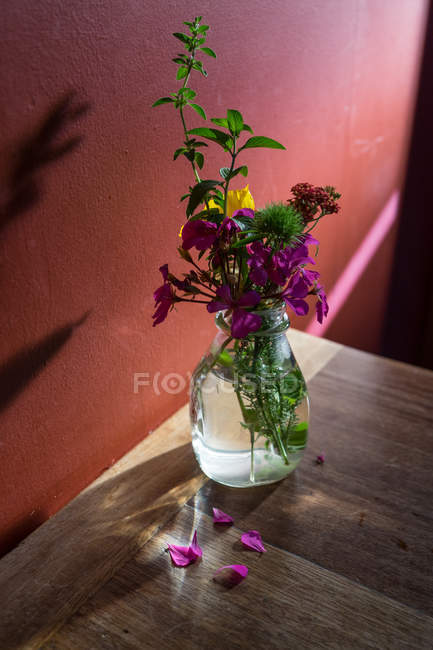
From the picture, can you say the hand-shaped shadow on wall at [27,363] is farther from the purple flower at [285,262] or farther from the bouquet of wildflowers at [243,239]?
the purple flower at [285,262]

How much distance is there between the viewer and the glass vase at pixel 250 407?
2.65 feet

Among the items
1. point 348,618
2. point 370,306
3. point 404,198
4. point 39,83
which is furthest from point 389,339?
point 39,83

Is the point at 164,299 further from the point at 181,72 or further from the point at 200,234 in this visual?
the point at 181,72

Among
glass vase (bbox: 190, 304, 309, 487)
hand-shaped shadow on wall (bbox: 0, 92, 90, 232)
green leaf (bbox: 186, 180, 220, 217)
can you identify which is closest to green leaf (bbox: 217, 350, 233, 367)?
glass vase (bbox: 190, 304, 309, 487)

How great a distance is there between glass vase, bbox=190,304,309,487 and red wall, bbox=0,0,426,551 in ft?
0.56

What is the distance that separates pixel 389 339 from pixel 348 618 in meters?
1.99

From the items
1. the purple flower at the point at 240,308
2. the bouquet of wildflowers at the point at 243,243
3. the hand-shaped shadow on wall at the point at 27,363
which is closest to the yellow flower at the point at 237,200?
the bouquet of wildflowers at the point at 243,243

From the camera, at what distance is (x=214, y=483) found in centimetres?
92

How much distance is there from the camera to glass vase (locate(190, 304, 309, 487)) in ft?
2.65

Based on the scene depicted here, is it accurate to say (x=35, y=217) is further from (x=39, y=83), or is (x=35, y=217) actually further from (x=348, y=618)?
(x=348, y=618)

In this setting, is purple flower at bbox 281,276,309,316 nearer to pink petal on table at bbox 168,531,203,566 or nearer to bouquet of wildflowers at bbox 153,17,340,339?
bouquet of wildflowers at bbox 153,17,340,339

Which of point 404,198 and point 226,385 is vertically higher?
point 404,198

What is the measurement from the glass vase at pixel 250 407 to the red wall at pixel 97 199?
0.56 ft

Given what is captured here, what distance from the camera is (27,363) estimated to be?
0.77 metres
